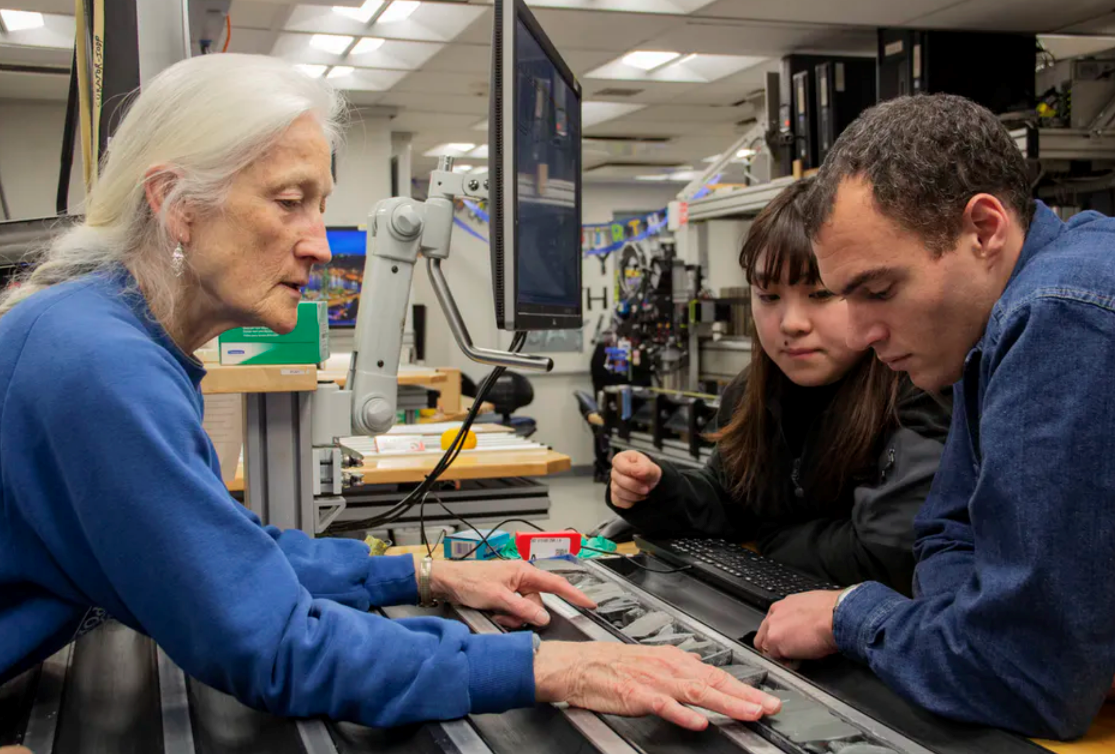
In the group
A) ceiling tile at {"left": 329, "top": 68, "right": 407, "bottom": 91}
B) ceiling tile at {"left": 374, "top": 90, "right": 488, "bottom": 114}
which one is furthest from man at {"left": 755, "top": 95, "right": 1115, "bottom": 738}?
ceiling tile at {"left": 374, "top": 90, "right": 488, "bottom": 114}

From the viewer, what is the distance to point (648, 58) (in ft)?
18.7

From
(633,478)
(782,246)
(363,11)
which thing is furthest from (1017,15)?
(633,478)

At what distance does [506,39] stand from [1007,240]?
738 millimetres

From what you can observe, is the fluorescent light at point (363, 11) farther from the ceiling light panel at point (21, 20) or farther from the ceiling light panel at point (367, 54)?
the ceiling light panel at point (21, 20)

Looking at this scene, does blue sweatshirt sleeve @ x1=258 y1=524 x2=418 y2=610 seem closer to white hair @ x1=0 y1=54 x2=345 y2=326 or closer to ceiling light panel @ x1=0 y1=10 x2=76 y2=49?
white hair @ x1=0 y1=54 x2=345 y2=326

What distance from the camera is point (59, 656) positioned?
119 centimetres

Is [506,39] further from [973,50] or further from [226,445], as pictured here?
[973,50]

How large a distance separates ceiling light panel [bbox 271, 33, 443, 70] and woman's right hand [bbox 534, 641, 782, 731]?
15.5 ft

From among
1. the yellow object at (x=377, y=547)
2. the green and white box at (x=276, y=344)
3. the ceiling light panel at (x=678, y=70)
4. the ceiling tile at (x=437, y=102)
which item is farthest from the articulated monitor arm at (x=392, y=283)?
the ceiling tile at (x=437, y=102)

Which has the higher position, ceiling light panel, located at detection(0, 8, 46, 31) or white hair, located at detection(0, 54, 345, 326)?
ceiling light panel, located at detection(0, 8, 46, 31)

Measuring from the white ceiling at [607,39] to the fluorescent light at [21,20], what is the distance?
71 mm

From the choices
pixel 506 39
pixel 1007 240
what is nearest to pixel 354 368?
pixel 506 39

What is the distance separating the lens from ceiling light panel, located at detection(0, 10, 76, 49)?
4.88 metres

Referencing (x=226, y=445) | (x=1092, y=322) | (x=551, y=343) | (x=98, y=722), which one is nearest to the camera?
(x=1092, y=322)
